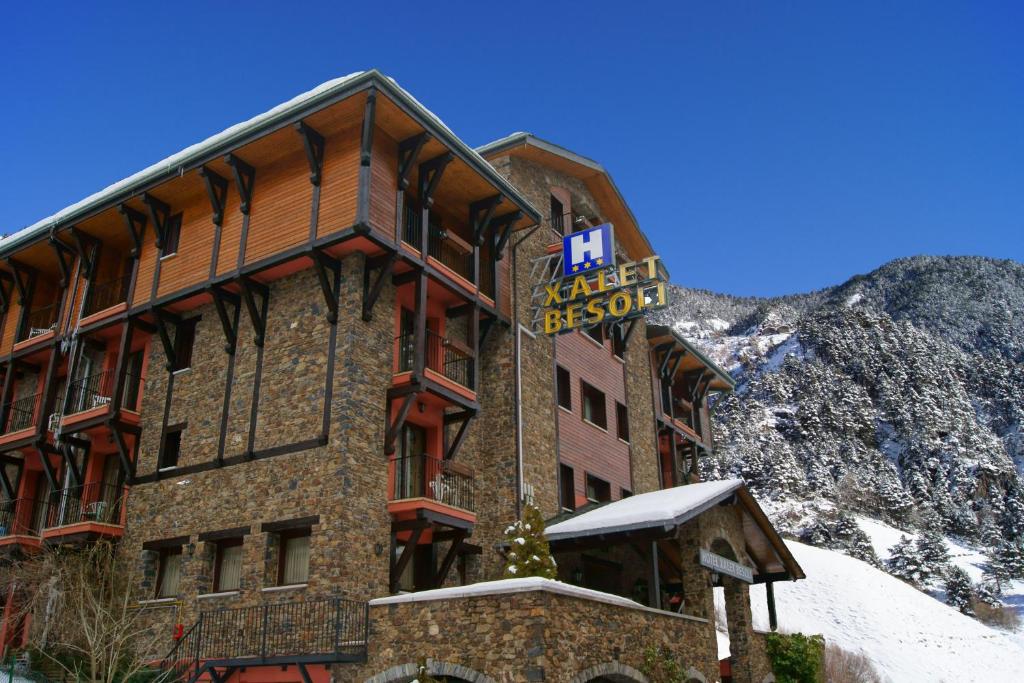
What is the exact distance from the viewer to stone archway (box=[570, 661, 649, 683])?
670 inches

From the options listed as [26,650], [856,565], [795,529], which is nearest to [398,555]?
[26,650]

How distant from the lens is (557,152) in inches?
1203

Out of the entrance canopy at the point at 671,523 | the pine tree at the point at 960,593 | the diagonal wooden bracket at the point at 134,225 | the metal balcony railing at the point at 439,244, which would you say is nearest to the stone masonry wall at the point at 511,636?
the entrance canopy at the point at 671,523

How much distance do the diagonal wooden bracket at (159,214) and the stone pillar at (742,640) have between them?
19.0 m

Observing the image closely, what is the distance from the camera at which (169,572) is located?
23.4 metres

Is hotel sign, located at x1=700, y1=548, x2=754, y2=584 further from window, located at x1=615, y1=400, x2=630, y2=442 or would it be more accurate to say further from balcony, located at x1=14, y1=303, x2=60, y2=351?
balcony, located at x1=14, y1=303, x2=60, y2=351

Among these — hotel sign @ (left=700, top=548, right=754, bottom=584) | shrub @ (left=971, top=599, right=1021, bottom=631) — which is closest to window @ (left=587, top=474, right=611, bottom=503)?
hotel sign @ (left=700, top=548, right=754, bottom=584)

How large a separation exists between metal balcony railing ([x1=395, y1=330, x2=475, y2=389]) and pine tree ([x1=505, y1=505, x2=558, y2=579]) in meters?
4.77

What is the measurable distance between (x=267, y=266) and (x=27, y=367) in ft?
41.2

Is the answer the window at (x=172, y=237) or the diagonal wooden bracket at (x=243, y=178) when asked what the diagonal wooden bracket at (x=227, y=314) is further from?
the window at (x=172, y=237)

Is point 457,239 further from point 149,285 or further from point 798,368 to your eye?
point 798,368

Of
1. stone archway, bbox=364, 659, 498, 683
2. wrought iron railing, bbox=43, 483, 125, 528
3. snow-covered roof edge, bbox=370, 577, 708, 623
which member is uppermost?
wrought iron railing, bbox=43, 483, 125, 528

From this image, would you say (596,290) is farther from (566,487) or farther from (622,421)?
(622,421)

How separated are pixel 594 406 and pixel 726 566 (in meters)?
9.31
